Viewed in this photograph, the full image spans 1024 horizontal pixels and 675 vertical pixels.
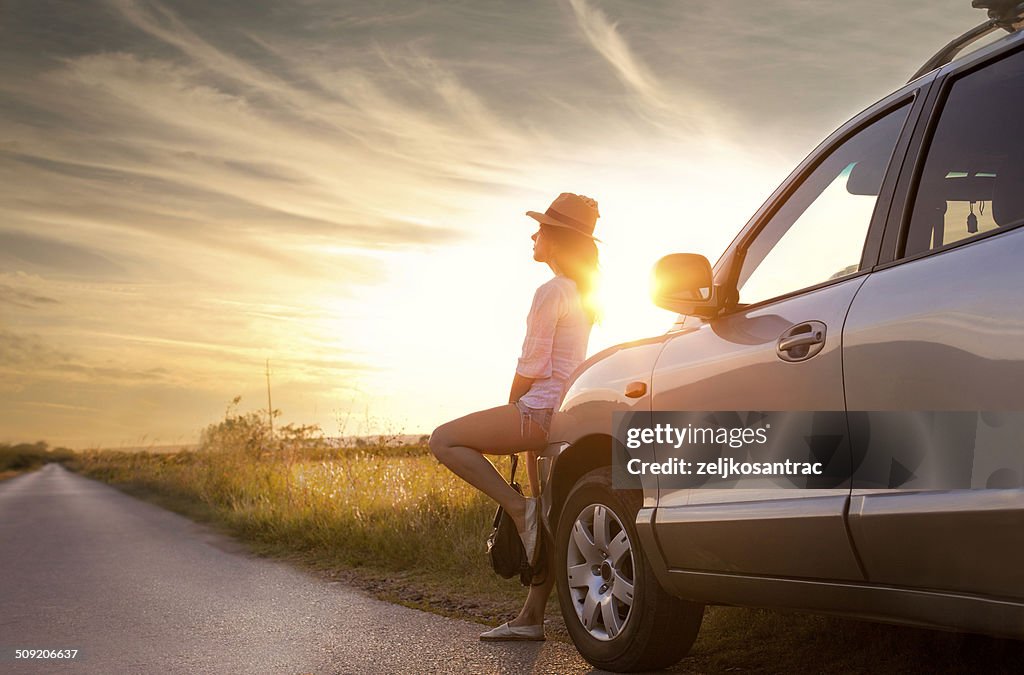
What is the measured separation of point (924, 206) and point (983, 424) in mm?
908

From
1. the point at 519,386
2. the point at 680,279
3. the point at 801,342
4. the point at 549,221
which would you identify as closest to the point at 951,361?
the point at 801,342

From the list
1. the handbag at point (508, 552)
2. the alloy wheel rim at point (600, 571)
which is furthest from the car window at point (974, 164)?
the handbag at point (508, 552)

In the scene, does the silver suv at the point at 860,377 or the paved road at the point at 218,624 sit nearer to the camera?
the silver suv at the point at 860,377

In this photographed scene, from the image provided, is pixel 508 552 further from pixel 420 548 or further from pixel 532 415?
pixel 420 548

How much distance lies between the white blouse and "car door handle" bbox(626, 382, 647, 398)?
880 mm

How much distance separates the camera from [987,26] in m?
4.00

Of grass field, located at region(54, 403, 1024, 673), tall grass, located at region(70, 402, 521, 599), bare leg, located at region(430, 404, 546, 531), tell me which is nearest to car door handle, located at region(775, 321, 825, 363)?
grass field, located at region(54, 403, 1024, 673)

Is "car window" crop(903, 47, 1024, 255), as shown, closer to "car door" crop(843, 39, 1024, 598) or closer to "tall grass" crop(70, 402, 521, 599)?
"car door" crop(843, 39, 1024, 598)

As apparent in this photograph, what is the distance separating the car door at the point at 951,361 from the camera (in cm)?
296

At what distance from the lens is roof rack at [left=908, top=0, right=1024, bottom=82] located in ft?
12.8

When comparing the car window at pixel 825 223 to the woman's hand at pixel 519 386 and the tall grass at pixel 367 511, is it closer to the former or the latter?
the woman's hand at pixel 519 386

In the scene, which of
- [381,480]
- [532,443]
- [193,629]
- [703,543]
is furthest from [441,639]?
[381,480]

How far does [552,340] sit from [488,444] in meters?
0.67

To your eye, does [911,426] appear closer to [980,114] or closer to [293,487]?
[980,114]
